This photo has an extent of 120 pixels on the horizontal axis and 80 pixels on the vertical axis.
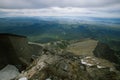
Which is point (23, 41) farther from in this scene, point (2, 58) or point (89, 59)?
point (89, 59)

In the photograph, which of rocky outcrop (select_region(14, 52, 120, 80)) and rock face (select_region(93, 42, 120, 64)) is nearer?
rocky outcrop (select_region(14, 52, 120, 80))

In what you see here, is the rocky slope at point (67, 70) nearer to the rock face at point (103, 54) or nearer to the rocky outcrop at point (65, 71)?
the rocky outcrop at point (65, 71)

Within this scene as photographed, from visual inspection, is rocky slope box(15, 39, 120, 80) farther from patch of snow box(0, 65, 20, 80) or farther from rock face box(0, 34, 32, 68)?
rock face box(0, 34, 32, 68)

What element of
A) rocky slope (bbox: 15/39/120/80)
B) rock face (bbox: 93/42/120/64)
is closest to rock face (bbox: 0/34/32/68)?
rocky slope (bbox: 15/39/120/80)

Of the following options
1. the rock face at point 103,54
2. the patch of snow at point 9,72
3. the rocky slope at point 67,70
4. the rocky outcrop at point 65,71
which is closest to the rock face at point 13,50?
the patch of snow at point 9,72

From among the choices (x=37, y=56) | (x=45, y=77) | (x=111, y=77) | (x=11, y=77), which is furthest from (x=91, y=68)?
(x=11, y=77)

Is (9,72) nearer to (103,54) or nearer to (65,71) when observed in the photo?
(65,71)

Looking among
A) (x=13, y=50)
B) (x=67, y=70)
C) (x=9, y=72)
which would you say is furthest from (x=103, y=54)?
(x=9, y=72)
